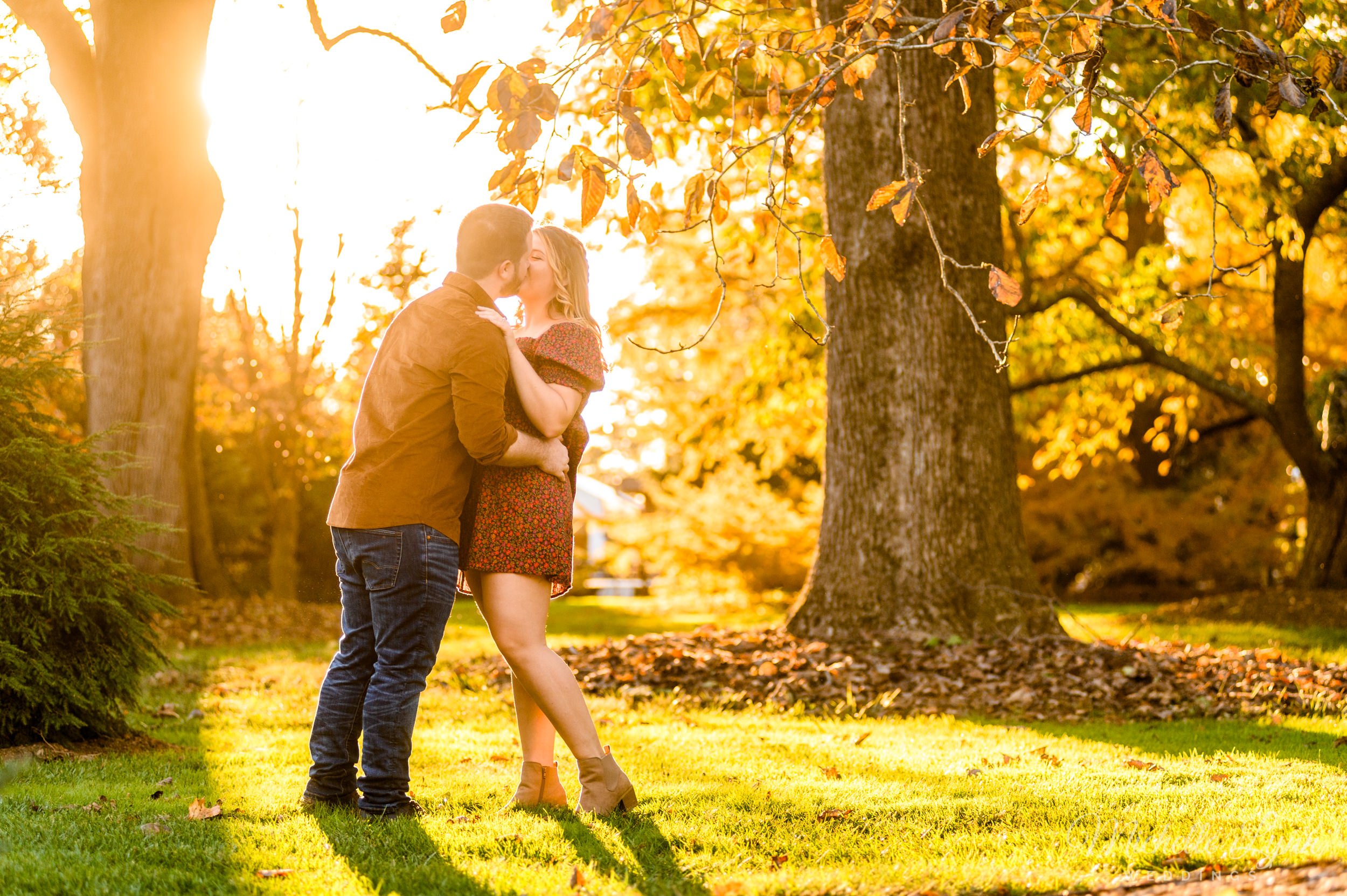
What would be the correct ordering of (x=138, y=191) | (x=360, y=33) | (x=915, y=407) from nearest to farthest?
(x=915, y=407)
(x=138, y=191)
(x=360, y=33)

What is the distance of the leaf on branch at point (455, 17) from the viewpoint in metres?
3.22

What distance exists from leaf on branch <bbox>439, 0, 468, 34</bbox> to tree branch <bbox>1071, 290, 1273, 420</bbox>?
9.81m

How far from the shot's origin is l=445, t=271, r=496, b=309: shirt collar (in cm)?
387

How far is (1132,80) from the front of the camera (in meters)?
10.5

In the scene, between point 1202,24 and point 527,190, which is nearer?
point 1202,24

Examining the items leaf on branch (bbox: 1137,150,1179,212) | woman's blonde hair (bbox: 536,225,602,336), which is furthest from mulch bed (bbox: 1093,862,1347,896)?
woman's blonde hair (bbox: 536,225,602,336)

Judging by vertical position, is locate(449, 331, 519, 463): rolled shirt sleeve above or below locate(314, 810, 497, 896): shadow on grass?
above

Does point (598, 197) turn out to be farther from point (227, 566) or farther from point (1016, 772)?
point (227, 566)

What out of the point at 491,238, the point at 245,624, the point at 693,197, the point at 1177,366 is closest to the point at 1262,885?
the point at 693,197

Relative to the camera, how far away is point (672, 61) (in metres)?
3.39

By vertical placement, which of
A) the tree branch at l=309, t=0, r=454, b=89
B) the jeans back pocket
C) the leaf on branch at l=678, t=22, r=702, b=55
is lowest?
the jeans back pocket

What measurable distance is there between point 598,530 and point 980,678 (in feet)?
89.5

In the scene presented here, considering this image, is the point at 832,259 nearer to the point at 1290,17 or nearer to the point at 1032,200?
the point at 1032,200

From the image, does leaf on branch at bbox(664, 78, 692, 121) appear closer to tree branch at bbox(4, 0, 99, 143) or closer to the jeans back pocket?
the jeans back pocket
